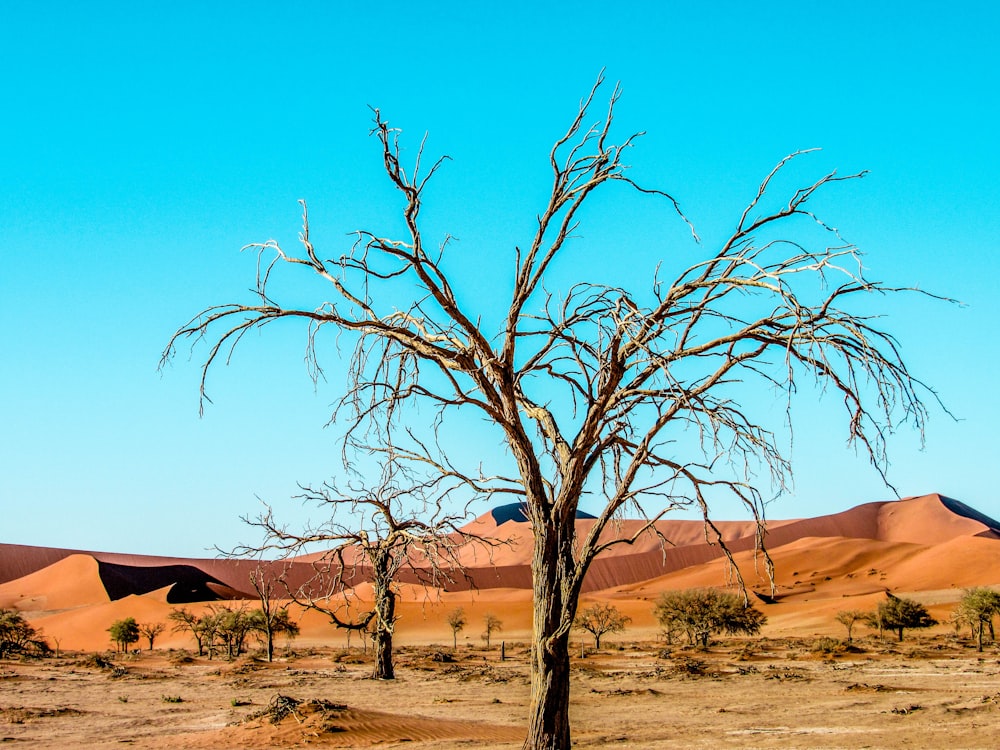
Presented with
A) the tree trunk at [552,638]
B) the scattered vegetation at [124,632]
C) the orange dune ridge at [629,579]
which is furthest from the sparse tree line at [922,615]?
the scattered vegetation at [124,632]

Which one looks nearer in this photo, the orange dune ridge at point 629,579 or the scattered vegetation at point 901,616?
the scattered vegetation at point 901,616

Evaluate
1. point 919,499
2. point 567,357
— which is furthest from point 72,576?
point 919,499

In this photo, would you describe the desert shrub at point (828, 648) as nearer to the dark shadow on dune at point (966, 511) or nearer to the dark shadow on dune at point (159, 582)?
the dark shadow on dune at point (159, 582)

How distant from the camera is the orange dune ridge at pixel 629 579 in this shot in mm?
53250

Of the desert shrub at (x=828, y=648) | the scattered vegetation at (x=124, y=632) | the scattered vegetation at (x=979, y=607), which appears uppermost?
the scattered vegetation at (x=124, y=632)

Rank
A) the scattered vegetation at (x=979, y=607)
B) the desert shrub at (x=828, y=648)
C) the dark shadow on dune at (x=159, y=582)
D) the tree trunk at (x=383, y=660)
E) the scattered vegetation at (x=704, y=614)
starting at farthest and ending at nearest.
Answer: the dark shadow on dune at (x=159, y=582) < the scattered vegetation at (x=704, y=614) < the scattered vegetation at (x=979, y=607) < the desert shrub at (x=828, y=648) < the tree trunk at (x=383, y=660)

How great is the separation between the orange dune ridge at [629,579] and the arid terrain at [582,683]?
1.05ft

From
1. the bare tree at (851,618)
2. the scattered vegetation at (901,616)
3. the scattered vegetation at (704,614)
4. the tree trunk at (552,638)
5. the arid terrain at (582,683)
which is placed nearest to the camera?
the tree trunk at (552,638)

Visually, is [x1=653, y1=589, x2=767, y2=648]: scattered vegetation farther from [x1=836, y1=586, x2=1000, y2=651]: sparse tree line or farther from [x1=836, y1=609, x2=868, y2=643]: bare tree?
[x1=836, y1=586, x2=1000, y2=651]: sparse tree line

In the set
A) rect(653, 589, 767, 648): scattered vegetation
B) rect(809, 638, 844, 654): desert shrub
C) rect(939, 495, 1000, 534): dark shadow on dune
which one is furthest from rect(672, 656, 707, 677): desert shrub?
rect(939, 495, 1000, 534): dark shadow on dune

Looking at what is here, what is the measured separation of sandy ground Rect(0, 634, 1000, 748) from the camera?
12.9 meters

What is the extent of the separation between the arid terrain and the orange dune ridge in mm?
320

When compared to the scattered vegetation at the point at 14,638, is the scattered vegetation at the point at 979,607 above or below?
below

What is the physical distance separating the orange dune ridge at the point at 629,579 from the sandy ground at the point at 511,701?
25.3 feet
